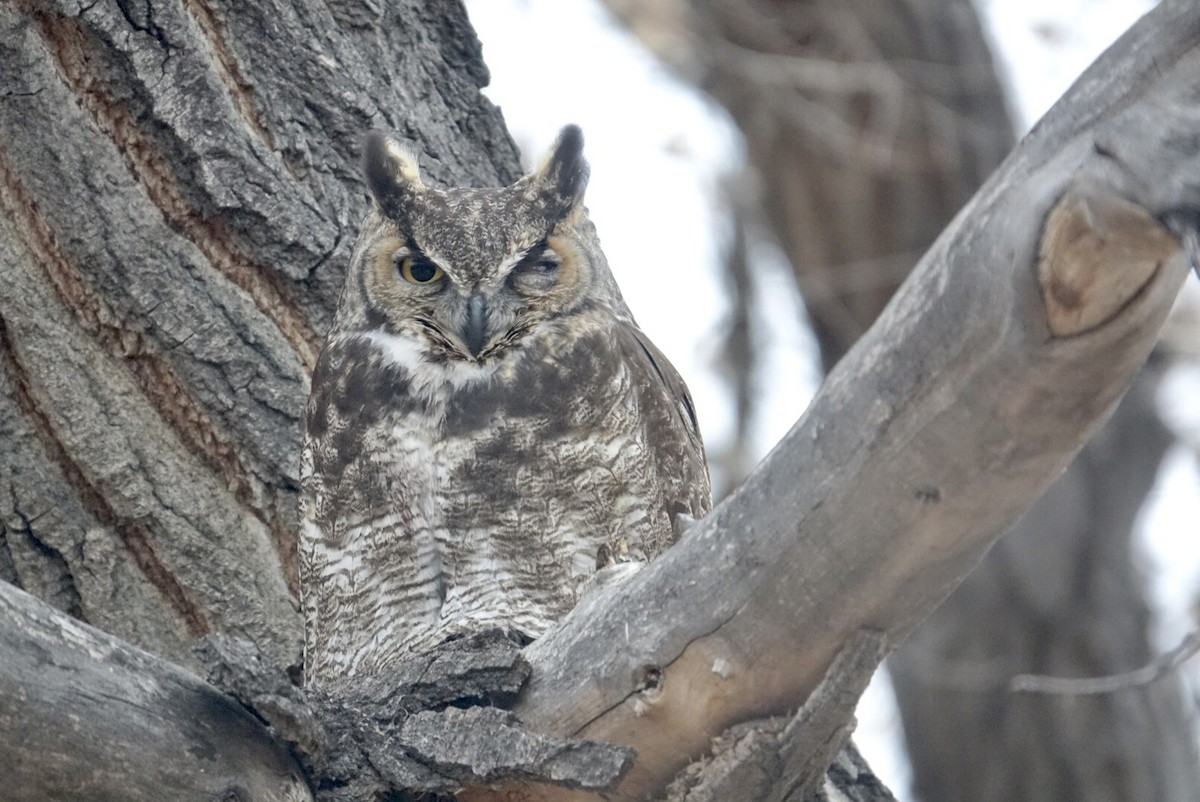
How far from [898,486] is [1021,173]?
0.31m

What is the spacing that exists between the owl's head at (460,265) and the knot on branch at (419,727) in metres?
0.85

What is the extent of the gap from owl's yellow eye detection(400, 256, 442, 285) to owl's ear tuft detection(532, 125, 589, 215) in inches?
10.3

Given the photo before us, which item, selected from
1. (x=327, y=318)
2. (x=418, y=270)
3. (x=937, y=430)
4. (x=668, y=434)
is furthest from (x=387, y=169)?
(x=937, y=430)

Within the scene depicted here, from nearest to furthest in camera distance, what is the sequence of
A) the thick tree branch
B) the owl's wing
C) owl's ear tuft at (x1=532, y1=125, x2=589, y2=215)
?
the thick tree branch → the owl's wing → owl's ear tuft at (x1=532, y1=125, x2=589, y2=215)

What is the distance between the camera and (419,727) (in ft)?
5.98

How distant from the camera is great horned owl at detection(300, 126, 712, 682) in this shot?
2420 millimetres

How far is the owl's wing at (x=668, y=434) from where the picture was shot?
8.37 ft

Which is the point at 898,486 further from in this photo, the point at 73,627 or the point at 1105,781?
the point at 1105,781

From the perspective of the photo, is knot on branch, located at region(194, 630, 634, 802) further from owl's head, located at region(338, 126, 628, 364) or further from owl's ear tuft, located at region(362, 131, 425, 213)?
owl's ear tuft, located at region(362, 131, 425, 213)

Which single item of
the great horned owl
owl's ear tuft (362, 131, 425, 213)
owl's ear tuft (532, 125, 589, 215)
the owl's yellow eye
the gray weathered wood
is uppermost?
owl's ear tuft (532, 125, 589, 215)

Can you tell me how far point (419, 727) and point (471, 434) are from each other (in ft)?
2.37

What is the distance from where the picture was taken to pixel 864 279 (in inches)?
193

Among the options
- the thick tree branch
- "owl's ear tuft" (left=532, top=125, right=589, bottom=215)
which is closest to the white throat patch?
"owl's ear tuft" (left=532, top=125, right=589, bottom=215)

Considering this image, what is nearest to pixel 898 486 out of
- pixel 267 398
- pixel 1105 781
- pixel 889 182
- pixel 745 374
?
pixel 267 398
